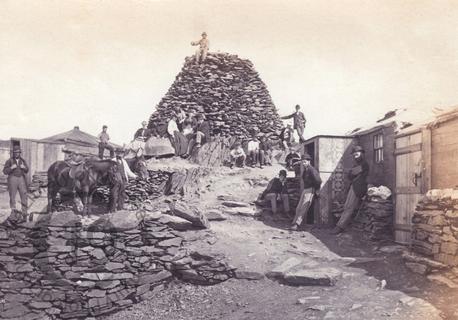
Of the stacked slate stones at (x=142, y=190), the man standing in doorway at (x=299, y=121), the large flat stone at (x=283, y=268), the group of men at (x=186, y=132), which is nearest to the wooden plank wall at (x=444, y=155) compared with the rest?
the large flat stone at (x=283, y=268)

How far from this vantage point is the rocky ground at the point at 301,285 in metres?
6.45

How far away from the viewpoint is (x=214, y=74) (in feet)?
77.8

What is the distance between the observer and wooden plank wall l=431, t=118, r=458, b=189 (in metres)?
7.82

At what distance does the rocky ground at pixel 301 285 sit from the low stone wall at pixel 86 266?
35cm

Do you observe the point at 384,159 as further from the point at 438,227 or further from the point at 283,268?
the point at 283,268

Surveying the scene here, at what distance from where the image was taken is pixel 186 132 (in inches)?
787

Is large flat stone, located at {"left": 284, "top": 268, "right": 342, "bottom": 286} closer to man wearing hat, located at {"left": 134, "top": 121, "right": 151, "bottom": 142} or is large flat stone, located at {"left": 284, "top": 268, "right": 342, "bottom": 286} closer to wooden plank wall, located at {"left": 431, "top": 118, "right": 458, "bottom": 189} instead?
wooden plank wall, located at {"left": 431, "top": 118, "right": 458, "bottom": 189}

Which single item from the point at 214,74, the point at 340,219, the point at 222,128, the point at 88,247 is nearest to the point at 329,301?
the point at 340,219

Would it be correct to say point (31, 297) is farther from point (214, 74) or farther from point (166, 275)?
point (214, 74)

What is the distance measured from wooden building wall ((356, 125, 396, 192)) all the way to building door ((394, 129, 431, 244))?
458 millimetres

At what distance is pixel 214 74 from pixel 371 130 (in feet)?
45.5

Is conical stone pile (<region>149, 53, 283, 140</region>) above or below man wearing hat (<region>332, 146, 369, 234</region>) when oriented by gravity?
above

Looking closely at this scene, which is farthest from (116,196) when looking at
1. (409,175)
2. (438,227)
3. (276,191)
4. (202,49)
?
(202,49)

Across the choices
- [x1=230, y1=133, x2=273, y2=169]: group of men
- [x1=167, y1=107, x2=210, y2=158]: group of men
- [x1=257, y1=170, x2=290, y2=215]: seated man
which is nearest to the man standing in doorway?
[x1=230, y1=133, x2=273, y2=169]: group of men
